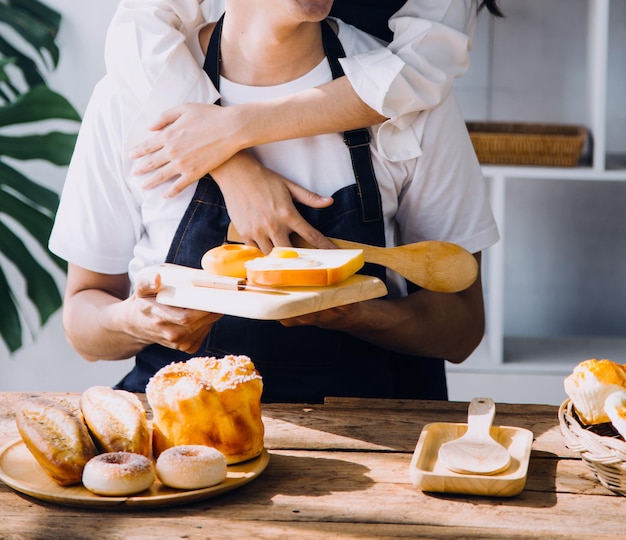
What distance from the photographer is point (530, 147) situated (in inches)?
101

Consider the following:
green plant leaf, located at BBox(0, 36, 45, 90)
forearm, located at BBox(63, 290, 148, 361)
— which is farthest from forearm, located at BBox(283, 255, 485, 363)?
green plant leaf, located at BBox(0, 36, 45, 90)

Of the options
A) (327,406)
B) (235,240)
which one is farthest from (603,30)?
(327,406)

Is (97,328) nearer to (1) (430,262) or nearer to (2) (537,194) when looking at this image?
(1) (430,262)

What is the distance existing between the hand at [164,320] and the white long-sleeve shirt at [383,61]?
379mm

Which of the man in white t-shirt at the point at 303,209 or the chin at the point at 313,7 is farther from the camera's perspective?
the man in white t-shirt at the point at 303,209

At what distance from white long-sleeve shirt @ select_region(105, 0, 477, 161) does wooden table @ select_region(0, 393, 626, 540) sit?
1.84 feet

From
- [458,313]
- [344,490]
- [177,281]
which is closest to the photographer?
[344,490]

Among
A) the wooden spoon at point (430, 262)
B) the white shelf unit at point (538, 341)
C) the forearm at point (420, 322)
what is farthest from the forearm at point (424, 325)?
the white shelf unit at point (538, 341)

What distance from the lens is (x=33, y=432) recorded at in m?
0.99

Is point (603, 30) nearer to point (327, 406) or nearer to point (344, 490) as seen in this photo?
point (327, 406)

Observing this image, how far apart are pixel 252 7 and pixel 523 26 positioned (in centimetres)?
156

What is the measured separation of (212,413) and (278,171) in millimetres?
606

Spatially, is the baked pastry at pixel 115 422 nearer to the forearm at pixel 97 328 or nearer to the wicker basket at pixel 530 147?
the forearm at pixel 97 328

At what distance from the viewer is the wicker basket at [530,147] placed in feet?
8.29
